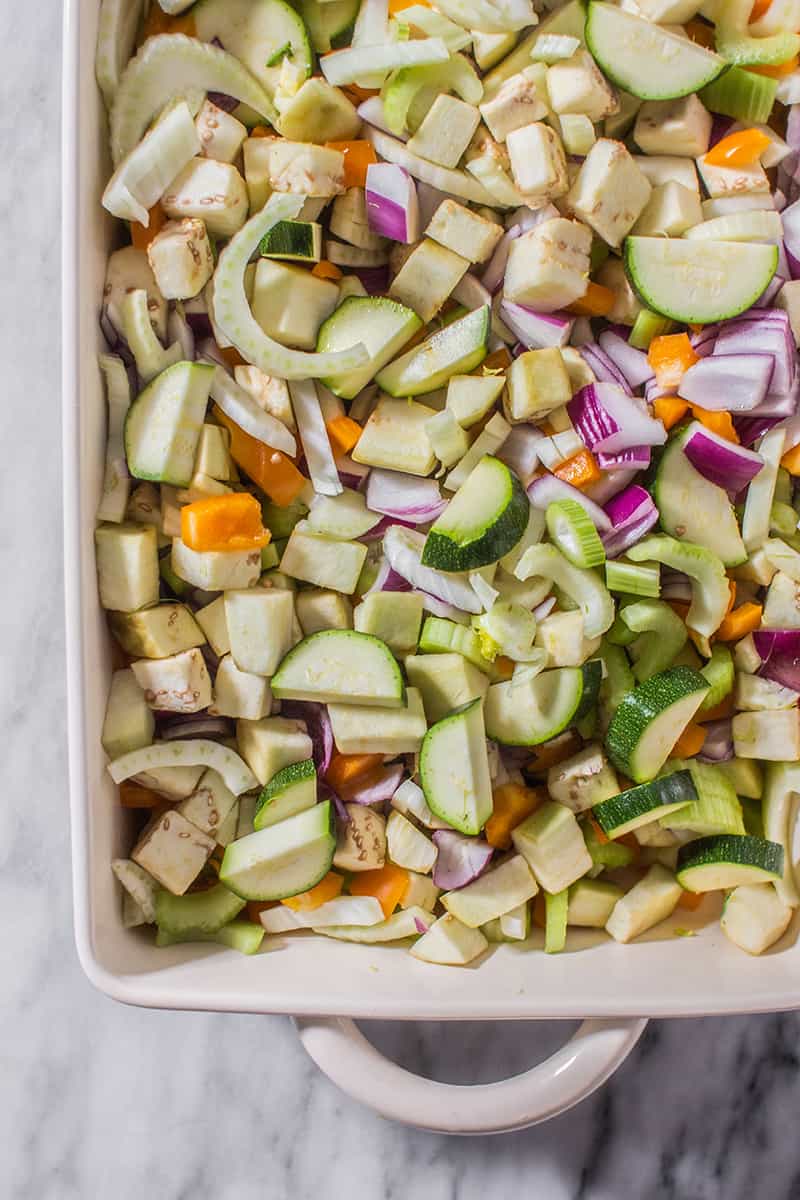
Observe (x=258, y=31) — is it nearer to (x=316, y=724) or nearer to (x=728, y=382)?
(x=728, y=382)

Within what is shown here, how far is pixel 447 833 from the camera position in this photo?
6.10 ft

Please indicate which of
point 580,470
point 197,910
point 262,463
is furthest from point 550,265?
point 197,910

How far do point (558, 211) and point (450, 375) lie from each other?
307 mm

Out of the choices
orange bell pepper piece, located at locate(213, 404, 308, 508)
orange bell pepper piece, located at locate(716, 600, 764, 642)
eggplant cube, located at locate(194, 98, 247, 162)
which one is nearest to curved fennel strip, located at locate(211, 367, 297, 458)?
orange bell pepper piece, located at locate(213, 404, 308, 508)

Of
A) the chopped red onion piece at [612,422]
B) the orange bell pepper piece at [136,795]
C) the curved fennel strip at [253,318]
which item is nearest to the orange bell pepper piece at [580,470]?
the chopped red onion piece at [612,422]

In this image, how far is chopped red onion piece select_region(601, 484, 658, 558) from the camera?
1.81 meters

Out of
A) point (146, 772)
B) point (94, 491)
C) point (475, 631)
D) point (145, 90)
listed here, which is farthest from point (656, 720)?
point (145, 90)

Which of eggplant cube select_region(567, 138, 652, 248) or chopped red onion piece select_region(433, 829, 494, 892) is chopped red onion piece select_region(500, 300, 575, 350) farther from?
chopped red onion piece select_region(433, 829, 494, 892)

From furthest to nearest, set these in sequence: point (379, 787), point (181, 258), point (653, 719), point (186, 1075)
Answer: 1. point (186, 1075)
2. point (379, 787)
3. point (653, 719)
4. point (181, 258)

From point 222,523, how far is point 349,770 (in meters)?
0.46

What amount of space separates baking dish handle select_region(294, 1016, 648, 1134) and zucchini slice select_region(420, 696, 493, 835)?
365 mm

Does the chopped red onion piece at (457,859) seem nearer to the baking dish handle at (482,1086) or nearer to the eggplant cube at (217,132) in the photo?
the baking dish handle at (482,1086)

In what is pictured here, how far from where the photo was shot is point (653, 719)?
1.77m

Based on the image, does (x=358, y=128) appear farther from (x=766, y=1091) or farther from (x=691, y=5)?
(x=766, y=1091)
